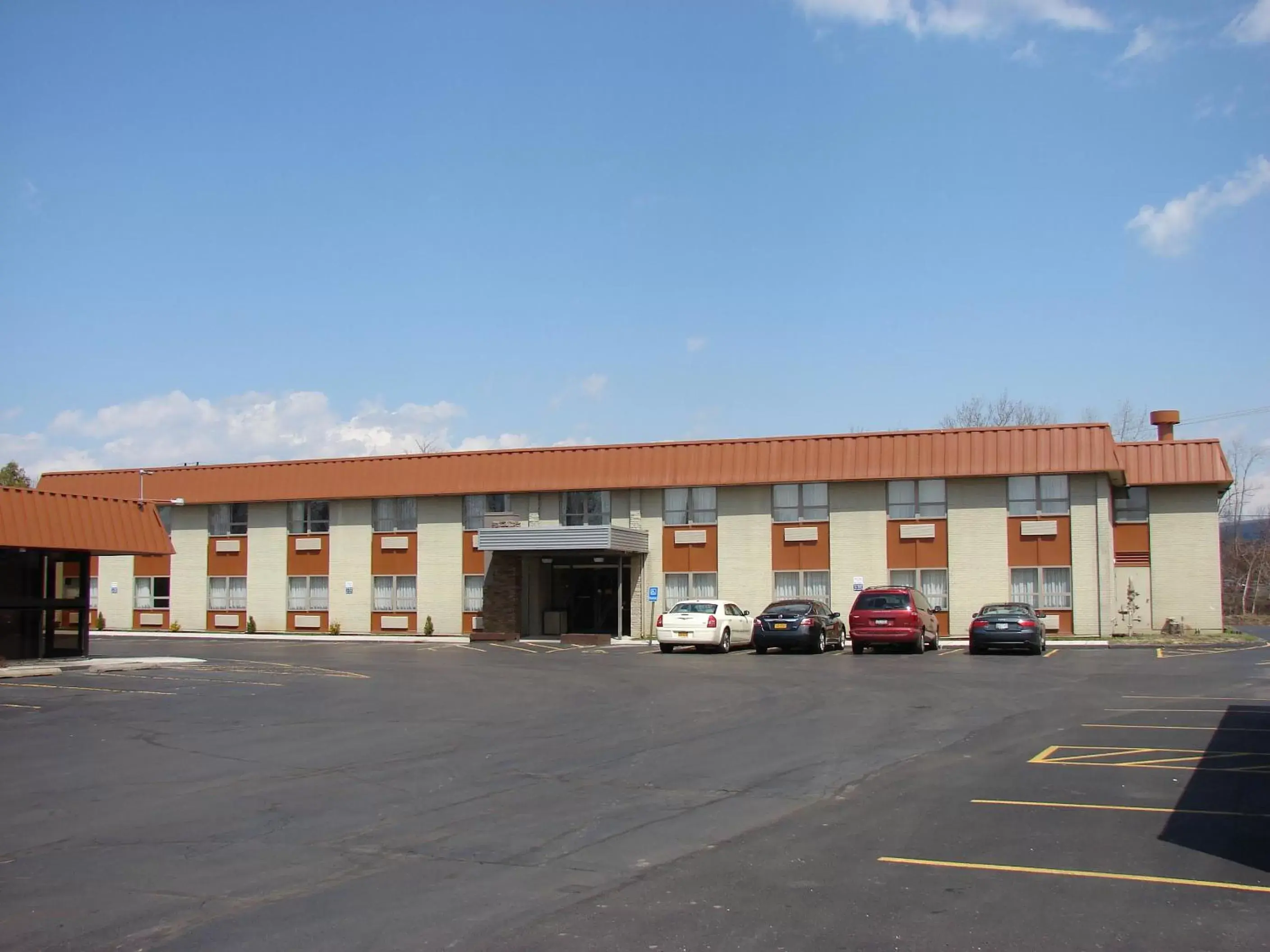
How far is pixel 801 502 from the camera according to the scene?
40656mm

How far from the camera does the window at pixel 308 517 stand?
46.7 meters

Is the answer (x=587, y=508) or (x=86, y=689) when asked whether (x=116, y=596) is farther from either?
(x=86, y=689)

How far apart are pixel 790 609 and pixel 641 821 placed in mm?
23430

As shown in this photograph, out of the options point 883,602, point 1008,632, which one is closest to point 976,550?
point 883,602

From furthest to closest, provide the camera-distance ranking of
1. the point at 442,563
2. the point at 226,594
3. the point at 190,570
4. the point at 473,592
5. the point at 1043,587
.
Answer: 1. the point at 190,570
2. the point at 226,594
3. the point at 442,563
4. the point at 473,592
5. the point at 1043,587

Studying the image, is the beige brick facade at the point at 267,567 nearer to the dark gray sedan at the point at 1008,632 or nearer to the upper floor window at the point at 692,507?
the upper floor window at the point at 692,507

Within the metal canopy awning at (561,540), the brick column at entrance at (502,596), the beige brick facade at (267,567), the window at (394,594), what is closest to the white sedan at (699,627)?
the metal canopy awning at (561,540)

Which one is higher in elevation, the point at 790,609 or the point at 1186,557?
the point at 1186,557

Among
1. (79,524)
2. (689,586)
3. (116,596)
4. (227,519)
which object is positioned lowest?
(116,596)

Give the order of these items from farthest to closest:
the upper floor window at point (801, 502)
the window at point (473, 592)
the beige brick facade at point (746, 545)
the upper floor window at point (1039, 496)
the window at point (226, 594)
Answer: the window at point (226, 594) → the window at point (473, 592) → the beige brick facade at point (746, 545) → the upper floor window at point (801, 502) → the upper floor window at point (1039, 496)

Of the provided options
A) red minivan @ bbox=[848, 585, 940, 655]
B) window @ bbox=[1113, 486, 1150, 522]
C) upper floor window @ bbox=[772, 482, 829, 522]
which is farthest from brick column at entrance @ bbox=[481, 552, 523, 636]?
window @ bbox=[1113, 486, 1150, 522]

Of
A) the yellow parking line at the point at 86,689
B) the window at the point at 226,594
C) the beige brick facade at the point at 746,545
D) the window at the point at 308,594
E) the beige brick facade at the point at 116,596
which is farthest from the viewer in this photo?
the beige brick facade at the point at 116,596

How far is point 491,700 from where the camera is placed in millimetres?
20109

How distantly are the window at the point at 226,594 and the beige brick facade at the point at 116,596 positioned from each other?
404cm
